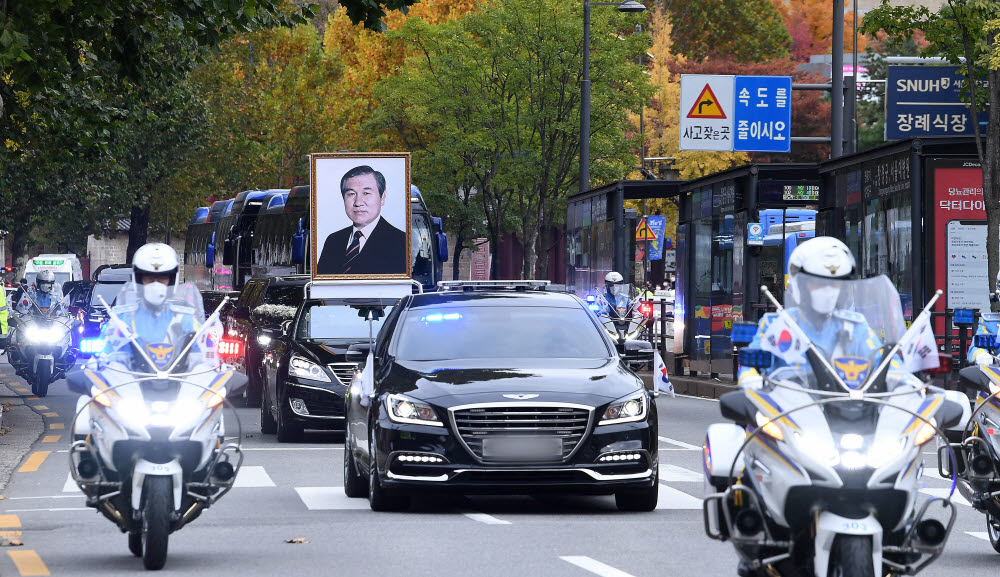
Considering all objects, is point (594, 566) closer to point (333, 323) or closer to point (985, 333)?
point (985, 333)

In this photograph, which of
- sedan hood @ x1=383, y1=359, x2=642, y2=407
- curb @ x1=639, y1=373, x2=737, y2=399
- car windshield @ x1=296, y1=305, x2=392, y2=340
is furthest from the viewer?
curb @ x1=639, y1=373, x2=737, y2=399

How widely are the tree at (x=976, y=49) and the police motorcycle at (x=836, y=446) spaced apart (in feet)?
45.2

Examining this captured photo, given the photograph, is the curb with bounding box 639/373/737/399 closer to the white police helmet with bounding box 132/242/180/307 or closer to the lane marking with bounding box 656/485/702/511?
the lane marking with bounding box 656/485/702/511

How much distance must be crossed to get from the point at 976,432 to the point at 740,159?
202ft

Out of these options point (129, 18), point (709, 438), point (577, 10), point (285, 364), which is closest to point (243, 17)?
point (129, 18)

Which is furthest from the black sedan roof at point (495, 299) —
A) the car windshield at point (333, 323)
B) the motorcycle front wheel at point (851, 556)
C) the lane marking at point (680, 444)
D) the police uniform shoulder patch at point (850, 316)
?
the motorcycle front wheel at point (851, 556)

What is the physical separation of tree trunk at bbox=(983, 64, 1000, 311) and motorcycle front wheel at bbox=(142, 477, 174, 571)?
12.8m

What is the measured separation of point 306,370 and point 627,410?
6.75 m

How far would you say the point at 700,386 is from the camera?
28.4 meters

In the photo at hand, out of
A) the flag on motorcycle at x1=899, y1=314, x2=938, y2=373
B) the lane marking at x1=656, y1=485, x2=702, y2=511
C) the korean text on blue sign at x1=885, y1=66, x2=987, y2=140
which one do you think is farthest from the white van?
the flag on motorcycle at x1=899, y1=314, x2=938, y2=373

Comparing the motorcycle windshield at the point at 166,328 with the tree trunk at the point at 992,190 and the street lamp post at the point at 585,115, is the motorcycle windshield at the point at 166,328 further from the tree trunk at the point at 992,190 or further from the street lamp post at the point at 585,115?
the street lamp post at the point at 585,115

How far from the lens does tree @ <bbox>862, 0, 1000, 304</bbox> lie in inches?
829

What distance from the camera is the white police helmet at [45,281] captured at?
28.2 m

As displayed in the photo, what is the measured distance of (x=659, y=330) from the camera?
3506cm
